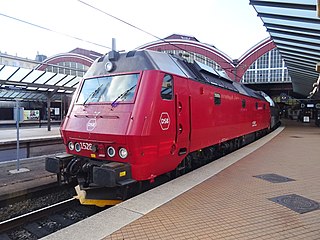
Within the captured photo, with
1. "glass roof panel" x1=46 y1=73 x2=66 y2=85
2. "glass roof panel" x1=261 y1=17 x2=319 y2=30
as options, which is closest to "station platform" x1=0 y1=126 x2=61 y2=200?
"glass roof panel" x1=46 y1=73 x2=66 y2=85

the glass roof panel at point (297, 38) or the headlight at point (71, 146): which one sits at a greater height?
the glass roof panel at point (297, 38)

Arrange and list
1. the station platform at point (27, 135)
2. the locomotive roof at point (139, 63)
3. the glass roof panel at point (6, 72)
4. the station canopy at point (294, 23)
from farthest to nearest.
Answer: the glass roof panel at point (6, 72), the station platform at point (27, 135), the station canopy at point (294, 23), the locomotive roof at point (139, 63)

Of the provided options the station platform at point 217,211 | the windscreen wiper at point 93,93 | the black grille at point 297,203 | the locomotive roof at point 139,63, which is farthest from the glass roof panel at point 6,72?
the black grille at point 297,203

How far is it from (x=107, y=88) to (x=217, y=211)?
10.9 feet

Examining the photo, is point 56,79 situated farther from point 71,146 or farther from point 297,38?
point 297,38

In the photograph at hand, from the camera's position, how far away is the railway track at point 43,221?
189 inches

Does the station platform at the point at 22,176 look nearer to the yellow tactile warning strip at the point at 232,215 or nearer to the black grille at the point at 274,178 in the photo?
the yellow tactile warning strip at the point at 232,215

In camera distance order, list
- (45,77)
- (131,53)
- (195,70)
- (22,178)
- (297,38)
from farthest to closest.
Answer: (45,77) → (297,38) → (195,70) → (22,178) → (131,53)

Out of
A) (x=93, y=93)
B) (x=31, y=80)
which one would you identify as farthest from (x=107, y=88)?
(x=31, y=80)

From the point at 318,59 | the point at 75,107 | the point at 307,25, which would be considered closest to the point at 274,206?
the point at 75,107

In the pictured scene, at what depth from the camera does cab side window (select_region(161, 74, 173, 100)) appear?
18.3ft

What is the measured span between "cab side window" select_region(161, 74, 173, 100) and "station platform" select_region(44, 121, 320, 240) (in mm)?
1859

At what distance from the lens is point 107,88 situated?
19.5 ft

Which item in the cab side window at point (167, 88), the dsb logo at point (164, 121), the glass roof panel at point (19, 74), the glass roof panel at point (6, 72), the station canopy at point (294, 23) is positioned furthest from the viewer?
the glass roof panel at point (19, 74)
